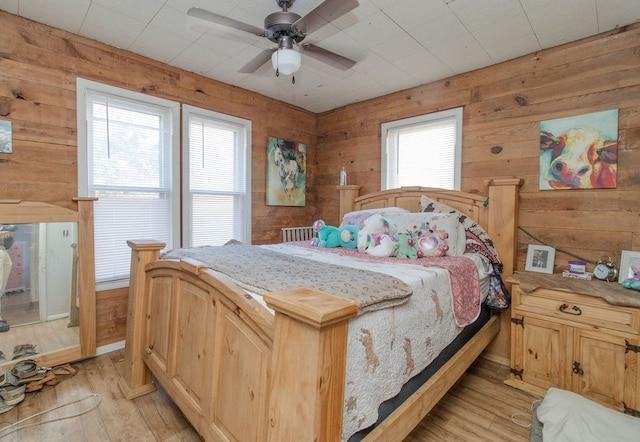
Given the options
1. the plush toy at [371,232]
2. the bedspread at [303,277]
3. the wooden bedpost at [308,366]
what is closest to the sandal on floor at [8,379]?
the bedspread at [303,277]

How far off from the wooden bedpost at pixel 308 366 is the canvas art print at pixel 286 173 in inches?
114

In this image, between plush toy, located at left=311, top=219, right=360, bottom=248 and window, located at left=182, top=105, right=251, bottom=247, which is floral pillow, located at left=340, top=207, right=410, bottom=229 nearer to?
plush toy, located at left=311, top=219, right=360, bottom=248

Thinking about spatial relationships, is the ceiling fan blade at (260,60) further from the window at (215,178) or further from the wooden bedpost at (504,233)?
the wooden bedpost at (504,233)

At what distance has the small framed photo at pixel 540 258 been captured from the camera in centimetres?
244

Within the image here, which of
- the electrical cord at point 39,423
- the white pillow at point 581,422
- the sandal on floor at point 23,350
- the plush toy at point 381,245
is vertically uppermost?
the plush toy at point 381,245

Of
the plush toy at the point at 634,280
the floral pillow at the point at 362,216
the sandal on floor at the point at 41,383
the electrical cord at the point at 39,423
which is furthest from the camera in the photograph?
the floral pillow at the point at 362,216

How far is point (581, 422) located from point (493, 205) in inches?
61.8

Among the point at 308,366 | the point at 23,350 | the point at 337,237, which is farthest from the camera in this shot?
the point at 337,237

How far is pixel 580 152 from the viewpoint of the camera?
2344 mm

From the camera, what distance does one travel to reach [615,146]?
7.28 feet

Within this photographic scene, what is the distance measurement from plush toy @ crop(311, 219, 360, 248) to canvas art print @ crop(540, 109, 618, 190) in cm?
157

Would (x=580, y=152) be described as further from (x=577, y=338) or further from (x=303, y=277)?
(x=303, y=277)

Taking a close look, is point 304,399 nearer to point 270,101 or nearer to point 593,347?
point 593,347

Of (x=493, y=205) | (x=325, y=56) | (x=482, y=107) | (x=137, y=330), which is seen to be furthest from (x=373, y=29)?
(x=137, y=330)
